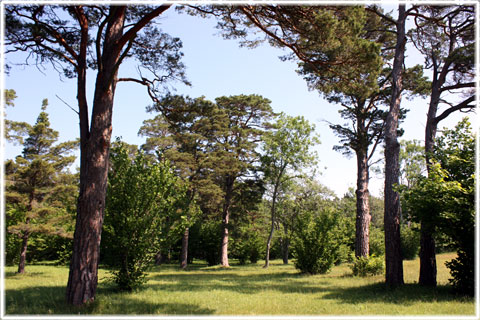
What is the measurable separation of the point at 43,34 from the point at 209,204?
64.9 ft

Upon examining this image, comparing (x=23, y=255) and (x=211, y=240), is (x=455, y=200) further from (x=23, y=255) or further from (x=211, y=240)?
(x=211, y=240)

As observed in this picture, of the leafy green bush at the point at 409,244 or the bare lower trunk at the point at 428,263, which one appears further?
→ the leafy green bush at the point at 409,244

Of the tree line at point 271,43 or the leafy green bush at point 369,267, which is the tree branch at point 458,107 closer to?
the tree line at point 271,43

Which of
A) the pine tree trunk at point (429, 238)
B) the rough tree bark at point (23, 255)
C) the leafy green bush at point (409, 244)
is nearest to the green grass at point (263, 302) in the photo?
the pine tree trunk at point (429, 238)

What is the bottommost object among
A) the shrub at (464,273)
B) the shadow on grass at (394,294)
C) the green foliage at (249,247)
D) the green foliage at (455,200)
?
the green foliage at (249,247)

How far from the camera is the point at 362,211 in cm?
1625

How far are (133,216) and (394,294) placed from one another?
8.08 metres

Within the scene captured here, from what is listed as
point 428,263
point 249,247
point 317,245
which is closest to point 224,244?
point 249,247

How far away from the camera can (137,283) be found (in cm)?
954

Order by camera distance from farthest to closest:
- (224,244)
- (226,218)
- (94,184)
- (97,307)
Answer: (224,244), (226,218), (94,184), (97,307)

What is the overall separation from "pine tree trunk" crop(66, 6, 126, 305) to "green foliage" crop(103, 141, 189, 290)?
1.95 m

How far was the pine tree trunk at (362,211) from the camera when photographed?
1584 centimetres

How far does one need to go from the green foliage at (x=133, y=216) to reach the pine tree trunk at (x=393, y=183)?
728 centimetres

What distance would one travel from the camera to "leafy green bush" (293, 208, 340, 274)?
1695cm
